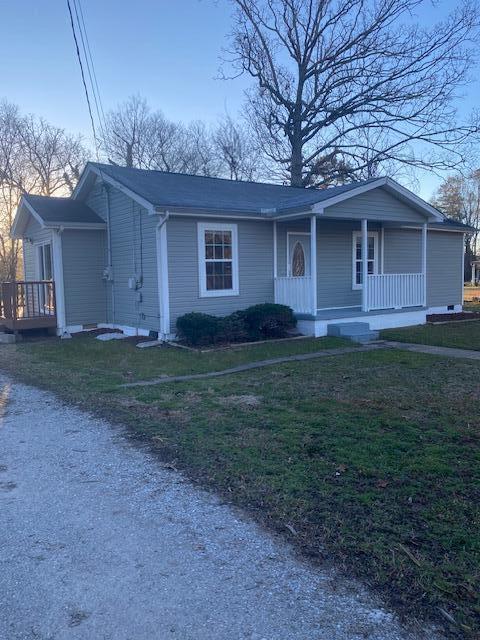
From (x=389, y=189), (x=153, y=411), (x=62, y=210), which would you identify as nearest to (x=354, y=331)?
(x=389, y=189)

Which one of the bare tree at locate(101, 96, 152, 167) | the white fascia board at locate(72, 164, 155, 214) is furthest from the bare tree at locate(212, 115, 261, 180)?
the white fascia board at locate(72, 164, 155, 214)

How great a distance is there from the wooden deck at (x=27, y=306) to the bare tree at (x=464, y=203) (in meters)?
48.4

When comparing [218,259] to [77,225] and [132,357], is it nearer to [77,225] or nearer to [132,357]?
[132,357]

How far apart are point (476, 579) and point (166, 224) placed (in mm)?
9849

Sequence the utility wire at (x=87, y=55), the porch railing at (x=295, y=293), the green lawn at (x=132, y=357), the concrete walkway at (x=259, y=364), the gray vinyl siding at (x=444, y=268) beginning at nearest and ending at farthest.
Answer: the concrete walkway at (x=259, y=364) < the green lawn at (x=132, y=357) < the utility wire at (x=87, y=55) < the porch railing at (x=295, y=293) < the gray vinyl siding at (x=444, y=268)

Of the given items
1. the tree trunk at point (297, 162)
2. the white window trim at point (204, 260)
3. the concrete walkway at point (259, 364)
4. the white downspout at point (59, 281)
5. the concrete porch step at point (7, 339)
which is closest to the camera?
the concrete walkway at point (259, 364)

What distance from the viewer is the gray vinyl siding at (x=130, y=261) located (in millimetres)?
12172

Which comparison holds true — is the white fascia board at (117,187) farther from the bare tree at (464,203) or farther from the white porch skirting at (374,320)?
the bare tree at (464,203)

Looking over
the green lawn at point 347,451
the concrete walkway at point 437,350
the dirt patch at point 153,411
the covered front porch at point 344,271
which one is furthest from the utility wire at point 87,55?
the concrete walkway at point 437,350

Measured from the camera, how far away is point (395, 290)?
1404cm

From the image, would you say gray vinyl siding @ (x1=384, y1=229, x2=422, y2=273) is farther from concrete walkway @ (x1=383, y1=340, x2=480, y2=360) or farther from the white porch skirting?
concrete walkway @ (x1=383, y1=340, x2=480, y2=360)

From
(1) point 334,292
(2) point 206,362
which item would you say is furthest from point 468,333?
(2) point 206,362

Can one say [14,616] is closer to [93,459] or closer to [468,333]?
[93,459]

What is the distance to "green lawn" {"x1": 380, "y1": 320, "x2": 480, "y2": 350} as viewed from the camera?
1129cm
